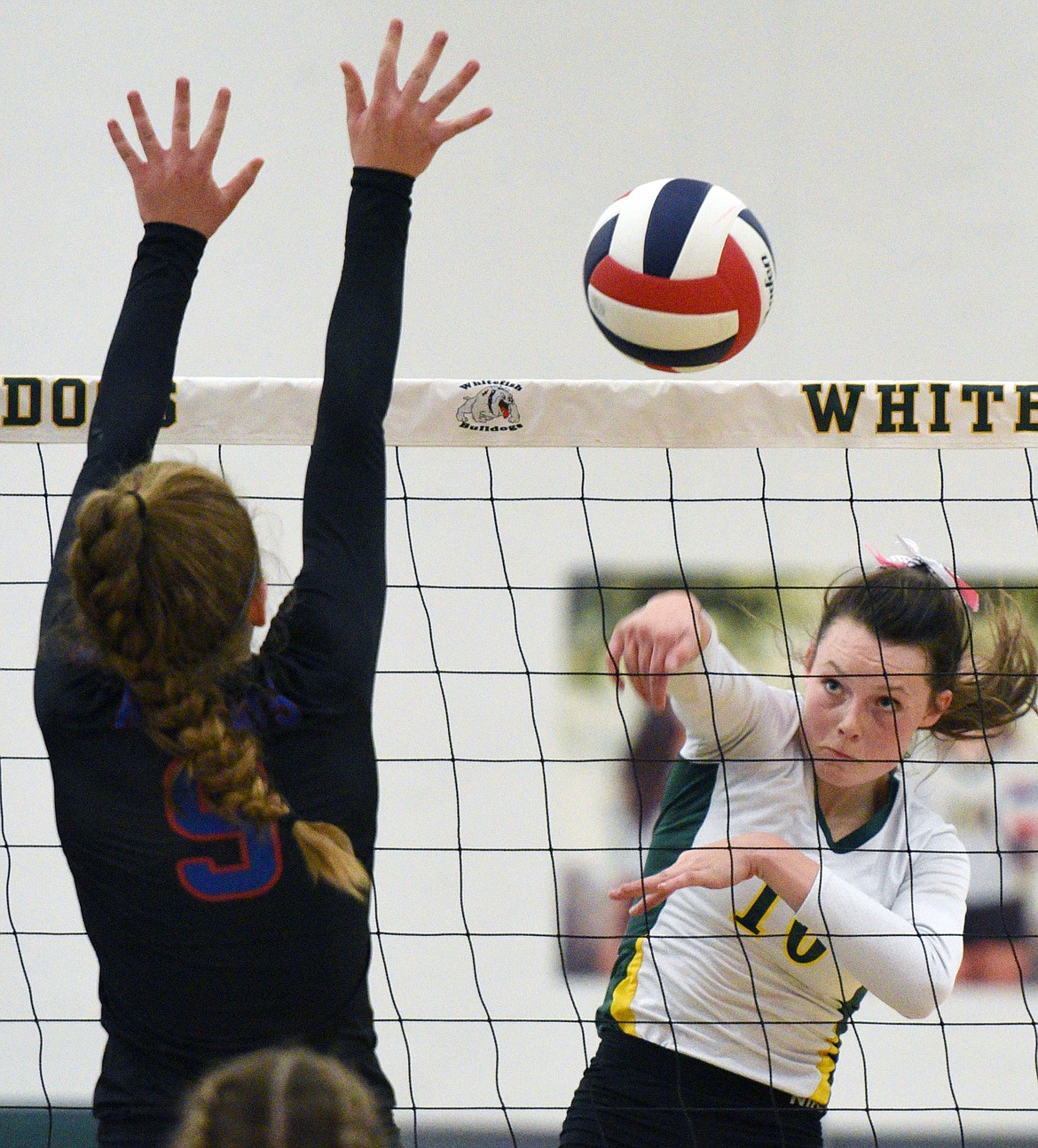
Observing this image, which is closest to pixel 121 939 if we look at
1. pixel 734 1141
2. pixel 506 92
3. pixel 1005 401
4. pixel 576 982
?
pixel 734 1141

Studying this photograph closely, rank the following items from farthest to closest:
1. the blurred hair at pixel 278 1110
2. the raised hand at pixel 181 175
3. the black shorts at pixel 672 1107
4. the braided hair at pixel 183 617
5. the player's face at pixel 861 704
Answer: the player's face at pixel 861 704
the black shorts at pixel 672 1107
the raised hand at pixel 181 175
the braided hair at pixel 183 617
the blurred hair at pixel 278 1110

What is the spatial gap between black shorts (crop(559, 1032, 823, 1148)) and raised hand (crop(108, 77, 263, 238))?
4.43ft

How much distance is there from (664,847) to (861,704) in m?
0.37

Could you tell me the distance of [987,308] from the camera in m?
4.17

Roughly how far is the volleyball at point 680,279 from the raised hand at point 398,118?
774mm

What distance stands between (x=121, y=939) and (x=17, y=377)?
1.35 m

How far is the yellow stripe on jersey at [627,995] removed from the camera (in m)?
2.10

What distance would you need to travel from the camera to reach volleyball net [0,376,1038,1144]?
4.03 m

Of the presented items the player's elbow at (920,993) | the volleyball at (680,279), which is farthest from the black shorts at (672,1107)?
the volleyball at (680,279)

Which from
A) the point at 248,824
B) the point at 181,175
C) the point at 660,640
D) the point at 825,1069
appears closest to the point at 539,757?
the point at 825,1069

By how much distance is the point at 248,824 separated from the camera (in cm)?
112

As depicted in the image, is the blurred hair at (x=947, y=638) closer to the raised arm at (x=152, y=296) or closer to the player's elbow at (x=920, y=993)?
the player's elbow at (x=920, y=993)

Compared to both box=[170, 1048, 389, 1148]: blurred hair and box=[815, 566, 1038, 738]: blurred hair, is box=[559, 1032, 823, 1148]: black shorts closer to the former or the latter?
box=[815, 566, 1038, 738]: blurred hair

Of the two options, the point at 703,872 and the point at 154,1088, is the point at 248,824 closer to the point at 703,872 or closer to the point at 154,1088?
the point at 154,1088
